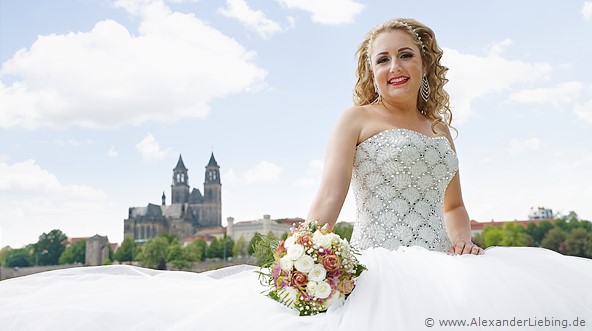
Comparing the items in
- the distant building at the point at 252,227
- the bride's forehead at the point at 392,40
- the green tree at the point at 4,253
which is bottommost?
the bride's forehead at the point at 392,40

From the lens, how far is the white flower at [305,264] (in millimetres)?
1825

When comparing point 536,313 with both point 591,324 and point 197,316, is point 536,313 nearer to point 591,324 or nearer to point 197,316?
point 591,324

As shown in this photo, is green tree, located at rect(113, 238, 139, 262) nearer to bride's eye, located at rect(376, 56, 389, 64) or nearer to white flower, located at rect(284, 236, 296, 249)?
bride's eye, located at rect(376, 56, 389, 64)

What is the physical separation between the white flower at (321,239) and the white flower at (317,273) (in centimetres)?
7

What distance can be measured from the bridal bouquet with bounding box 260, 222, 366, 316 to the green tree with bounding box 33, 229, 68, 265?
3142 inches

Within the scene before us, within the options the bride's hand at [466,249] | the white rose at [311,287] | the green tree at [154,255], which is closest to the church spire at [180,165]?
the green tree at [154,255]

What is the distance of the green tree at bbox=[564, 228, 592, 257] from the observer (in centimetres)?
5818

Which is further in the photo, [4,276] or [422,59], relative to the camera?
[4,276]

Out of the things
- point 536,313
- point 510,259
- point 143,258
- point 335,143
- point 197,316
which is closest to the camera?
point 536,313

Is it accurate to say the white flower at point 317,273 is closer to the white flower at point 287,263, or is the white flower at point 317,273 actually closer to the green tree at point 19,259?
the white flower at point 287,263

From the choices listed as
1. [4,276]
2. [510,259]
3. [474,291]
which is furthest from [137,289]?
[4,276]

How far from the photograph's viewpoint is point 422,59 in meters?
2.67

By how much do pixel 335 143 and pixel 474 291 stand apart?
87 centimetres

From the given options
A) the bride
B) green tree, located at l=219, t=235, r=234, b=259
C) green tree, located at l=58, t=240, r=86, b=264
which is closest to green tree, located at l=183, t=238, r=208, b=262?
green tree, located at l=219, t=235, r=234, b=259
